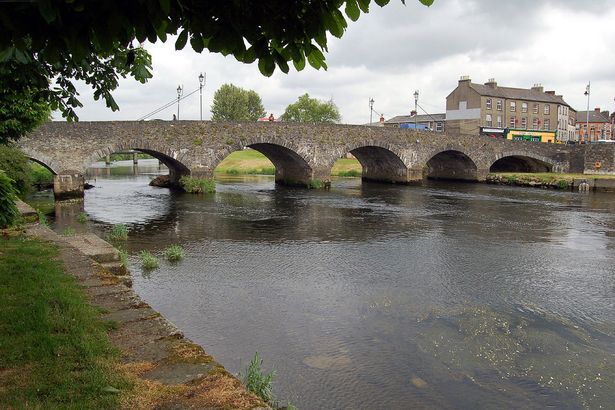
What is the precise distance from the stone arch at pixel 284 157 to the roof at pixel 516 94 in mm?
35996

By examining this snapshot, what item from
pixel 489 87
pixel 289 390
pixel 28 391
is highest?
pixel 489 87

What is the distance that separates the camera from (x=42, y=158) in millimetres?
25078

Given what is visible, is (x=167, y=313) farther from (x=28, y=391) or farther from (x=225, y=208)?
(x=225, y=208)

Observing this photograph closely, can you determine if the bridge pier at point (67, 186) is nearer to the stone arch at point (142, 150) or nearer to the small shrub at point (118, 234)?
the stone arch at point (142, 150)

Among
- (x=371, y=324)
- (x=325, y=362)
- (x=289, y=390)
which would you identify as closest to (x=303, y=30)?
(x=289, y=390)

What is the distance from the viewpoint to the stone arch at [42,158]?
970 inches

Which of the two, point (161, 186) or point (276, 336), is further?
point (161, 186)

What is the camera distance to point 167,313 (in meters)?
8.68

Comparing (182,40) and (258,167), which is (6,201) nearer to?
(182,40)

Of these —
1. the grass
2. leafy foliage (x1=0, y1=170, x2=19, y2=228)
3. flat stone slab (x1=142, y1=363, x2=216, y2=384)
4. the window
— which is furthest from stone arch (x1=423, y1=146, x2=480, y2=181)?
flat stone slab (x1=142, y1=363, x2=216, y2=384)

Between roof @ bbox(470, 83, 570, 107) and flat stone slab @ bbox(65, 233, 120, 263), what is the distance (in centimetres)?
6100

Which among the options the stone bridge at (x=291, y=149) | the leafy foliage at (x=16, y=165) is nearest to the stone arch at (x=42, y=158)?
the stone bridge at (x=291, y=149)

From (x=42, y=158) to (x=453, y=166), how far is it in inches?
1323

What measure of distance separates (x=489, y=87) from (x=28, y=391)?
230ft
